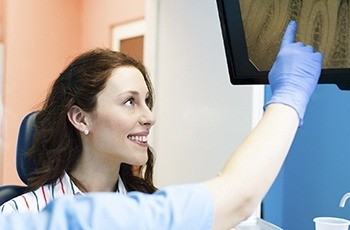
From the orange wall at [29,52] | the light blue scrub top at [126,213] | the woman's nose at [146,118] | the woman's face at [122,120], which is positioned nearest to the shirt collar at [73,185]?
the woman's face at [122,120]

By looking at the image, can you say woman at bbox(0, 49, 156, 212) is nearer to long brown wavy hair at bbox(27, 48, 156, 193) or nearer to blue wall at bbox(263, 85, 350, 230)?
long brown wavy hair at bbox(27, 48, 156, 193)

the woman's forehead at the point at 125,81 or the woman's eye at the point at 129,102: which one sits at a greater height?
the woman's forehead at the point at 125,81

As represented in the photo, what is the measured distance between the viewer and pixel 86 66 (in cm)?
185

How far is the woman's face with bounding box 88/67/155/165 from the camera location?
5.66ft

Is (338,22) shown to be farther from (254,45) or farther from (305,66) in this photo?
(254,45)

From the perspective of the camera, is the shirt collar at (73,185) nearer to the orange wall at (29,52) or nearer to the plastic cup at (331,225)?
the plastic cup at (331,225)

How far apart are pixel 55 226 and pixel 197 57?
1847mm

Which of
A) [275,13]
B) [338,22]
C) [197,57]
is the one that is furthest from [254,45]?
[197,57]

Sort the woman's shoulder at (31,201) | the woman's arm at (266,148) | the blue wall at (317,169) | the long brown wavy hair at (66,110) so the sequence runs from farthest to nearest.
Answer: the blue wall at (317,169), the long brown wavy hair at (66,110), the woman's shoulder at (31,201), the woman's arm at (266,148)

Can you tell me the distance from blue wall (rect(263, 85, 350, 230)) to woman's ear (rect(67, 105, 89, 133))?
853 mm

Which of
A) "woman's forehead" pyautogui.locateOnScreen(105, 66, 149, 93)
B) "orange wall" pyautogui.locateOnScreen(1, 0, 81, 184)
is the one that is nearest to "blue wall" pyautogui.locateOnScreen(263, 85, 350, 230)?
"woman's forehead" pyautogui.locateOnScreen(105, 66, 149, 93)

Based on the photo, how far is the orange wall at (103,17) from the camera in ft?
12.9

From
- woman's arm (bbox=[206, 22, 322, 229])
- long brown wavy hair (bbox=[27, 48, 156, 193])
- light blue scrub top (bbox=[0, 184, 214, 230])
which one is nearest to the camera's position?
light blue scrub top (bbox=[0, 184, 214, 230])

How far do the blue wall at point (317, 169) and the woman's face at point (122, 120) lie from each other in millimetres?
715
